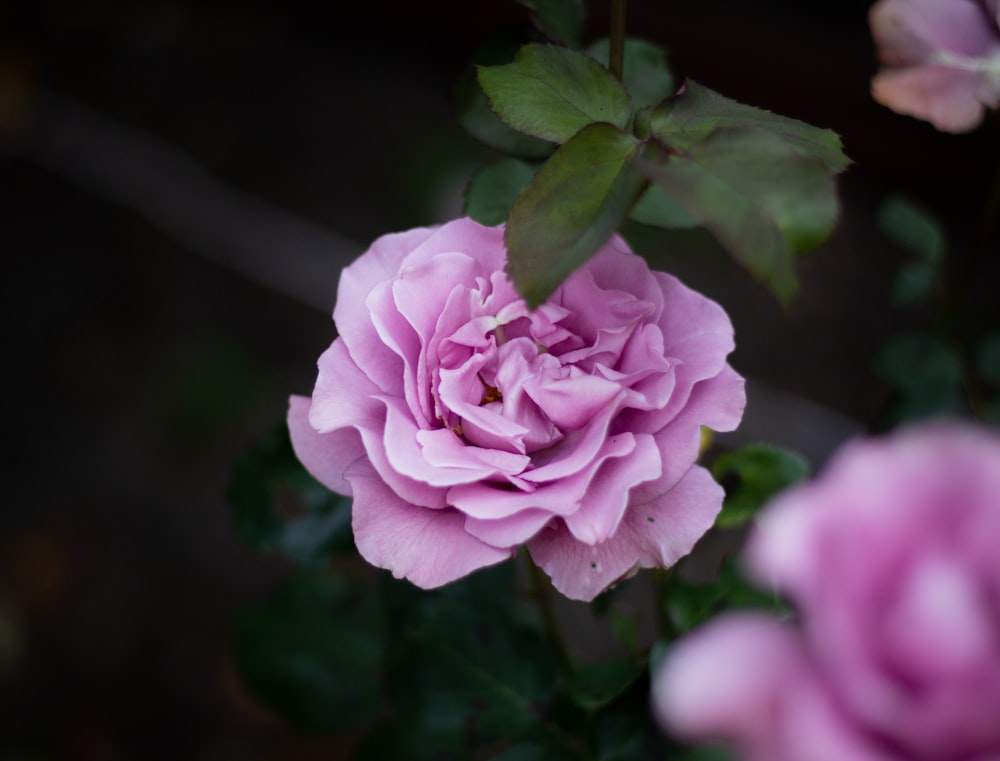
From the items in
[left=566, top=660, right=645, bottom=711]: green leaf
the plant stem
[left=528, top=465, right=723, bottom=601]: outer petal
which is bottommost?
[left=566, top=660, right=645, bottom=711]: green leaf

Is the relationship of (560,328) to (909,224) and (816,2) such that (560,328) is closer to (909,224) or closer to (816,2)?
(909,224)

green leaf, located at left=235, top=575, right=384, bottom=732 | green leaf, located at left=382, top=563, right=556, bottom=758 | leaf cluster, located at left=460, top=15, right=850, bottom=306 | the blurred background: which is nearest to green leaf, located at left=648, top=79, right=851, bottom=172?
leaf cluster, located at left=460, top=15, right=850, bottom=306

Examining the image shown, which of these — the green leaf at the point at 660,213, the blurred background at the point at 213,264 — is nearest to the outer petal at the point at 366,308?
the green leaf at the point at 660,213

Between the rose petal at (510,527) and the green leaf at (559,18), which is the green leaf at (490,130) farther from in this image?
the rose petal at (510,527)

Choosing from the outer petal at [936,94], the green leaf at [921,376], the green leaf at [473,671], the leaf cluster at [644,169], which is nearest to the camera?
the leaf cluster at [644,169]

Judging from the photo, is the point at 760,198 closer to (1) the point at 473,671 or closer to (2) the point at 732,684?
(2) the point at 732,684

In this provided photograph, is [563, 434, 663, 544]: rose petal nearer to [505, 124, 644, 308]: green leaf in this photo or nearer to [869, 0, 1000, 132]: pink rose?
[505, 124, 644, 308]: green leaf

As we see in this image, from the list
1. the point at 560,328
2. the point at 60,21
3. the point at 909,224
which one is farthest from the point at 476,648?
the point at 60,21

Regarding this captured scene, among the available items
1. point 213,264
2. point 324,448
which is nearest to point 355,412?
point 324,448
